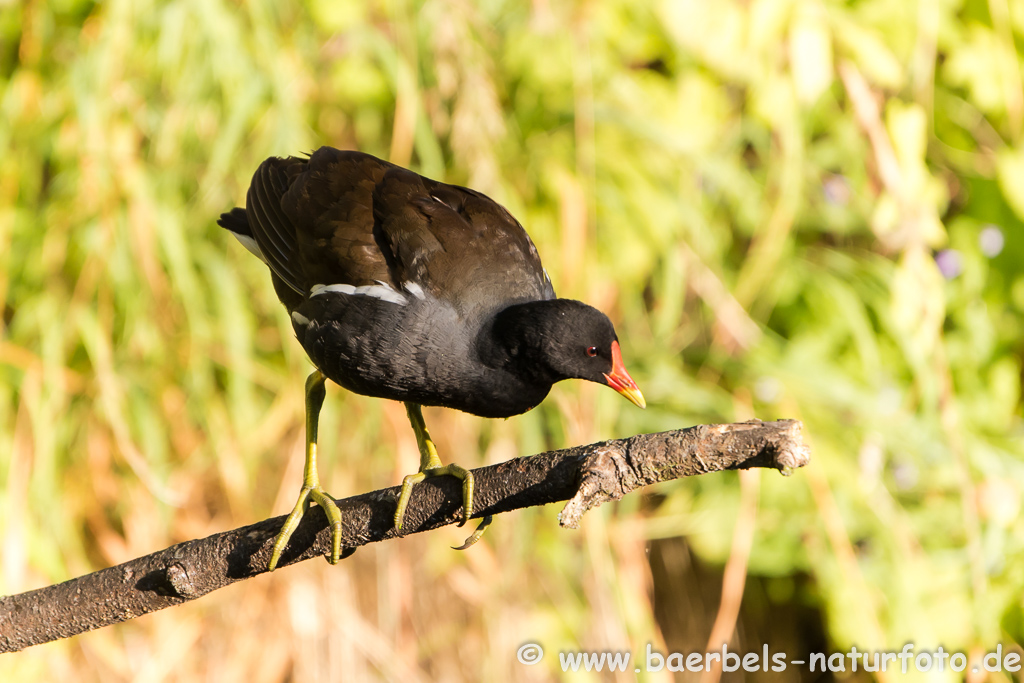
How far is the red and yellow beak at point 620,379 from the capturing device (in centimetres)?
175

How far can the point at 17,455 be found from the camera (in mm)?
2652

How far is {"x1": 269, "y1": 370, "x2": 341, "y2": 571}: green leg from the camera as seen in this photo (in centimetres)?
156

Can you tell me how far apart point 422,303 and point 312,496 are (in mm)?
492

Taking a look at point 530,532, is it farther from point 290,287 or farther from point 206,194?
point 206,194

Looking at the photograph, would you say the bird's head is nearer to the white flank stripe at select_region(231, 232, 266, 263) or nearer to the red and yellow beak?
the red and yellow beak

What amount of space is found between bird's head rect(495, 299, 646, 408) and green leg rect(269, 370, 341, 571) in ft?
1.46

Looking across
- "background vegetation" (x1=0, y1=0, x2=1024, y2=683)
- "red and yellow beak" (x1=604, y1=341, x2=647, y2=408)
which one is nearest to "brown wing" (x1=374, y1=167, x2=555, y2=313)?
"red and yellow beak" (x1=604, y1=341, x2=647, y2=408)

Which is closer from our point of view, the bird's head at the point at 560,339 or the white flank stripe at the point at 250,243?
the bird's head at the point at 560,339

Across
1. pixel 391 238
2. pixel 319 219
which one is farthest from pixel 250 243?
pixel 391 238

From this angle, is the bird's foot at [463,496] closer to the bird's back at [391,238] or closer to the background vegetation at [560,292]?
the bird's back at [391,238]

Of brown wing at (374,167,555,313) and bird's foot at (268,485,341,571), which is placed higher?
brown wing at (374,167,555,313)

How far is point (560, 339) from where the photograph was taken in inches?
66.6

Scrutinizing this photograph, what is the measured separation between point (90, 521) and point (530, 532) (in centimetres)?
135

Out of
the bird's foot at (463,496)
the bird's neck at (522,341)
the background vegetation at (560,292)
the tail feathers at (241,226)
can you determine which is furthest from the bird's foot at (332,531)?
the background vegetation at (560,292)
